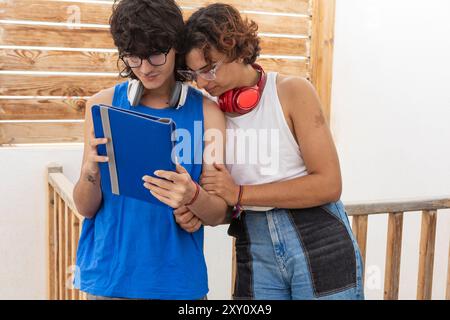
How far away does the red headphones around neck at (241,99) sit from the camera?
1182 millimetres

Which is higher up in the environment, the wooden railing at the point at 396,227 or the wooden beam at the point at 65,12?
the wooden beam at the point at 65,12

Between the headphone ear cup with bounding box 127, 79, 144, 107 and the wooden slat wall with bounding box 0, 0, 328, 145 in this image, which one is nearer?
the headphone ear cup with bounding box 127, 79, 144, 107

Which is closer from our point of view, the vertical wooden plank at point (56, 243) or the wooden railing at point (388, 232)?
the wooden railing at point (388, 232)

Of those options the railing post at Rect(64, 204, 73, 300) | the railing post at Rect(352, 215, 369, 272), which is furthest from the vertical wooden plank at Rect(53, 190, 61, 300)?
the railing post at Rect(352, 215, 369, 272)

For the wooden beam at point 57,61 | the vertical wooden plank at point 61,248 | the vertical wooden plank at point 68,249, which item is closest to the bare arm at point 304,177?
the vertical wooden plank at point 68,249

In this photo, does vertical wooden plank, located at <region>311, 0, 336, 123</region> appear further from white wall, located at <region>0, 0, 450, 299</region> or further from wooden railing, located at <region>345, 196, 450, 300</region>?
wooden railing, located at <region>345, 196, 450, 300</region>

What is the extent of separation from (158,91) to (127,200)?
229 millimetres

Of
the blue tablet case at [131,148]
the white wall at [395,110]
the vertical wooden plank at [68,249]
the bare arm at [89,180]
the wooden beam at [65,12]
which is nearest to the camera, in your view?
the blue tablet case at [131,148]

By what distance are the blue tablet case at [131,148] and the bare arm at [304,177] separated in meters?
0.14

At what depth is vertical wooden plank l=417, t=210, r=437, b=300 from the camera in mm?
2016

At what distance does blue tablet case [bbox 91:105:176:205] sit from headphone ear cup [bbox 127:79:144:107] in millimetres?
102

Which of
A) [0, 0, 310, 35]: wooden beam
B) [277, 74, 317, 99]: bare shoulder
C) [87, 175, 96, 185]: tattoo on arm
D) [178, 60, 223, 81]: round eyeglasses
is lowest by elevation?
[87, 175, 96, 185]: tattoo on arm

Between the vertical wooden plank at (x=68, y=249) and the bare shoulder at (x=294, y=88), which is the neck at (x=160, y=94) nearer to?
the bare shoulder at (x=294, y=88)
